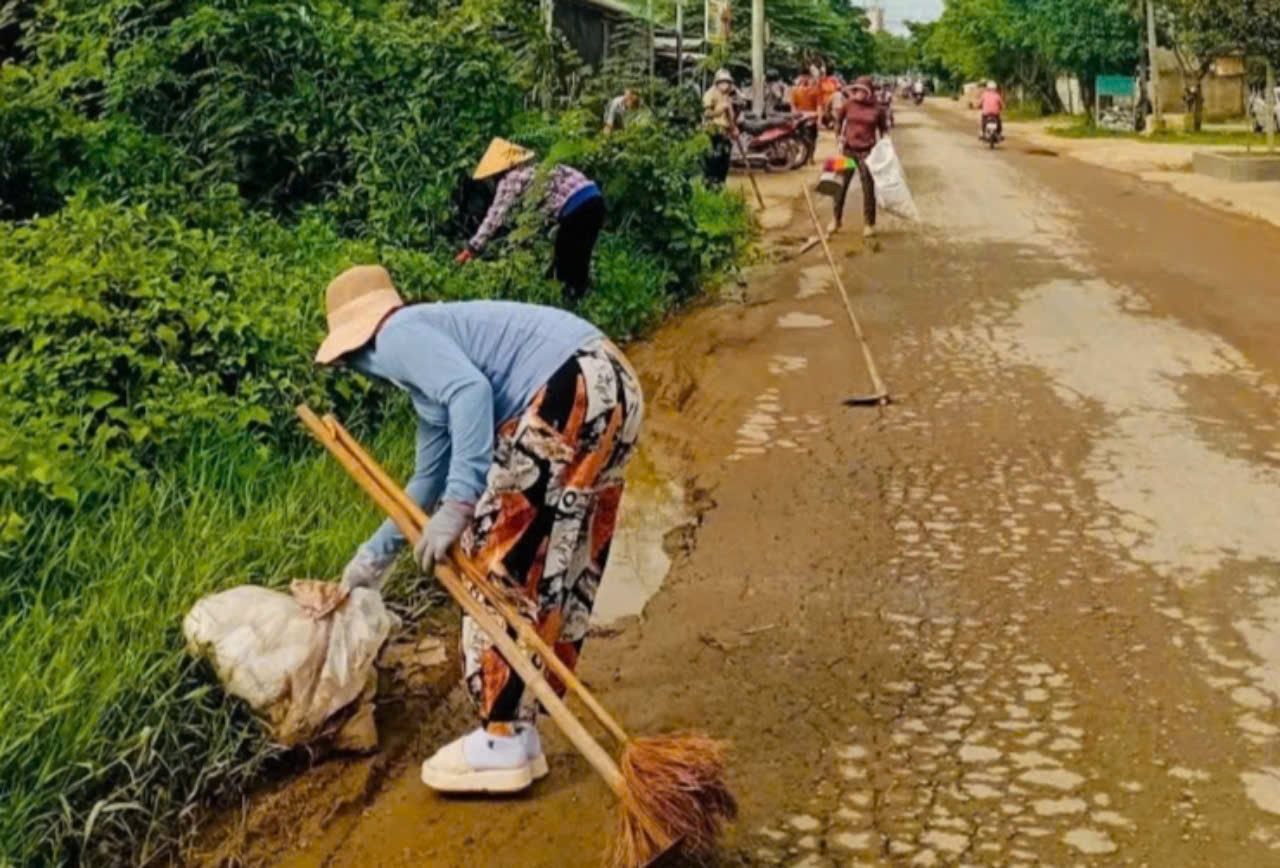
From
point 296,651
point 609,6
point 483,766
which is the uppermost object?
point 609,6

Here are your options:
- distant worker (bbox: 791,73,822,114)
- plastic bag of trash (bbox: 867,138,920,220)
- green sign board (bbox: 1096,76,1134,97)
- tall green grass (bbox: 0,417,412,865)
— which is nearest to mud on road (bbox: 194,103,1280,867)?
tall green grass (bbox: 0,417,412,865)

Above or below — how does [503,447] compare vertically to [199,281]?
below

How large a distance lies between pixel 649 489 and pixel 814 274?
619 cm

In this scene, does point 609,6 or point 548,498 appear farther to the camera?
point 609,6

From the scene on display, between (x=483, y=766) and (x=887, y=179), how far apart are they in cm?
1159

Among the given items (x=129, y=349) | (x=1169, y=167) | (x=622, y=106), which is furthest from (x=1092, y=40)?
(x=129, y=349)

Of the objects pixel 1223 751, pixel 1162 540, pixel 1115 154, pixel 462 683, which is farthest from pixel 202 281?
pixel 1115 154

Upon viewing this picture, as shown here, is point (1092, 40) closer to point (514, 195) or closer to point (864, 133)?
point (864, 133)

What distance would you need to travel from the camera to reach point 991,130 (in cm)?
3256

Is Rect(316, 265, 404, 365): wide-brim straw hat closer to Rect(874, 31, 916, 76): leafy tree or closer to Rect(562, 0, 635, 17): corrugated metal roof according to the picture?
Rect(562, 0, 635, 17): corrugated metal roof

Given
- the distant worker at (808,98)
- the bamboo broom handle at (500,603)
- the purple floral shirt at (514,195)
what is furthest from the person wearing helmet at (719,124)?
the distant worker at (808,98)

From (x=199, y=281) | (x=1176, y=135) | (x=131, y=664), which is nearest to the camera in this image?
(x=131, y=664)

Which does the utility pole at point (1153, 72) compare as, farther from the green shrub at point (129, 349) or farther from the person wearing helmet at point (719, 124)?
the green shrub at point (129, 349)

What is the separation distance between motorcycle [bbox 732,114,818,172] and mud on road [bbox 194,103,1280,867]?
42.6 feet
